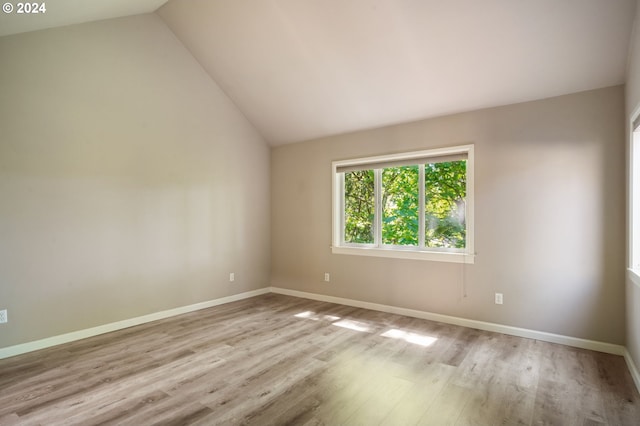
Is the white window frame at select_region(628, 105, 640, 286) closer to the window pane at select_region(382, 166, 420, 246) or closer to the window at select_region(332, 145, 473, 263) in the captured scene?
the window at select_region(332, 145, 473, 263)

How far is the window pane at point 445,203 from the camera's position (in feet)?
12.9

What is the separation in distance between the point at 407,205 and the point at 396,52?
1.87 m

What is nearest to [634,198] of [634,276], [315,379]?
[634,276]

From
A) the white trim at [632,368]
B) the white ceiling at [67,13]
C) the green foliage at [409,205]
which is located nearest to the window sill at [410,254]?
the green foliage at [409,205]

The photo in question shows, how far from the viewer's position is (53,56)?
10.7 feet

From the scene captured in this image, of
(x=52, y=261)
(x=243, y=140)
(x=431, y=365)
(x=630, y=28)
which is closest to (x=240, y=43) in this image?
(x=243, y=140)

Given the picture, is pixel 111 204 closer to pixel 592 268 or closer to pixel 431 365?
pixel 431 365

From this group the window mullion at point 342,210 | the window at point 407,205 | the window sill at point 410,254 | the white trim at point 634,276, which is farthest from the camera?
the window mullion at point 342,210

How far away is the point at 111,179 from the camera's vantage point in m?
3.69

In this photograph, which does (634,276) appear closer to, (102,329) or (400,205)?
(400,205)

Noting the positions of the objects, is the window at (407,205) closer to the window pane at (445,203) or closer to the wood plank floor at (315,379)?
the window pane at (445,203)

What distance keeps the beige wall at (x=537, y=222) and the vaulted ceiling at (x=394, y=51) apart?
0.24 metres

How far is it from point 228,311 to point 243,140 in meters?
2.57

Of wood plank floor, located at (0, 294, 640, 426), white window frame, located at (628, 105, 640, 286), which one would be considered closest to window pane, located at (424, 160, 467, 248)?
wood plank floor, located at (0, 294, 640, 426)
